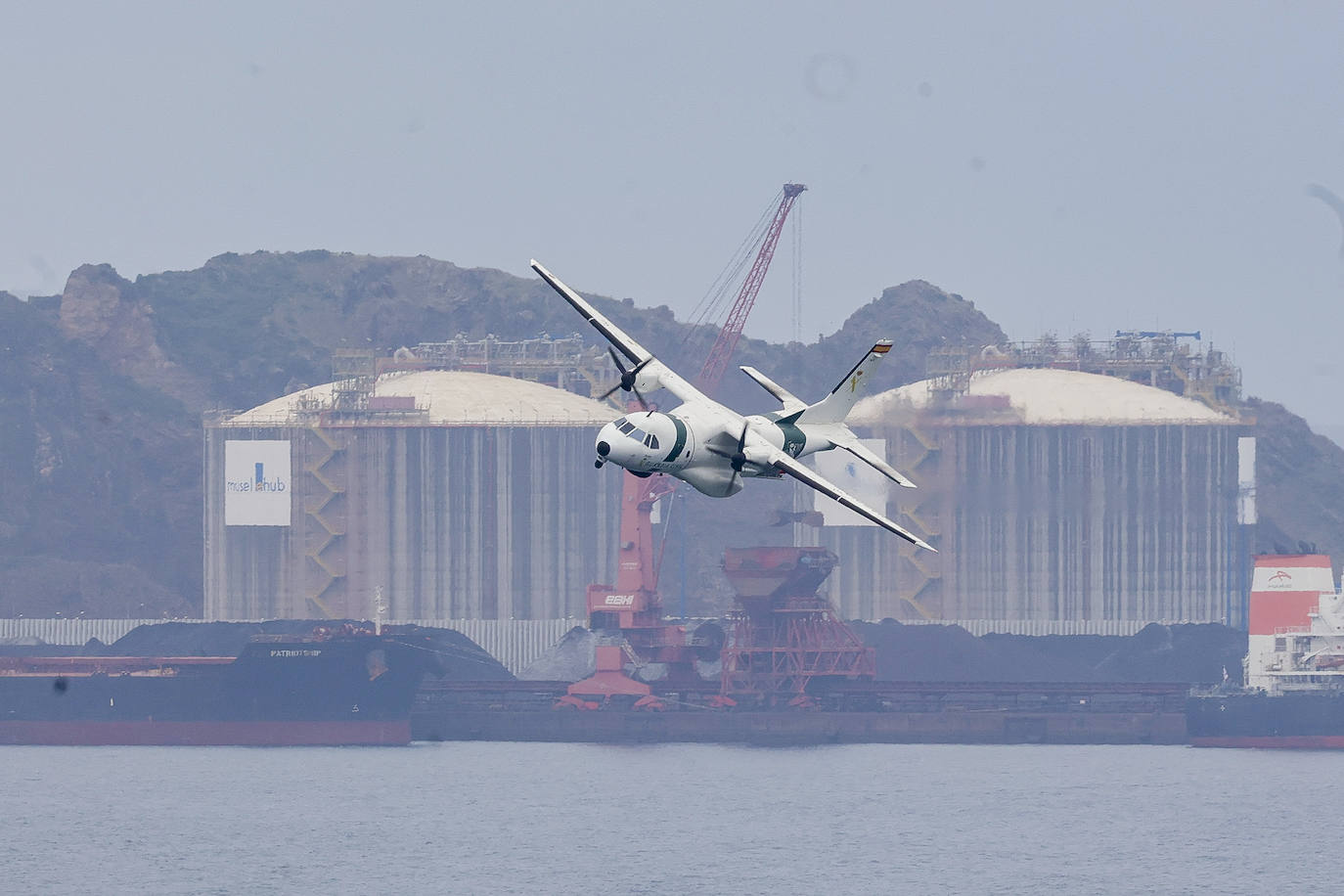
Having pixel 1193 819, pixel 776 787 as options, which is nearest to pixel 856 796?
pixel 776 787

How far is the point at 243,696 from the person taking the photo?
190625mm

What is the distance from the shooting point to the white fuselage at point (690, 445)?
200 ft

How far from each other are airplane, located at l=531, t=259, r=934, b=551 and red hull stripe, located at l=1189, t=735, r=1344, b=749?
402 ft

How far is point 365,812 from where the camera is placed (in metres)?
144

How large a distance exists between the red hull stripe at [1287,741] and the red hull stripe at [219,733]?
65231 millimetres

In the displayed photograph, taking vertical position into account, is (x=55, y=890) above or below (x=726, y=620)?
below

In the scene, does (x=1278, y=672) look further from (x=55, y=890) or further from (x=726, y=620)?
(x=55, y=890)

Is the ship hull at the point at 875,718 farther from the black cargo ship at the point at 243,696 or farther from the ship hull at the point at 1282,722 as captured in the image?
the ship hull at the point at 1282,722

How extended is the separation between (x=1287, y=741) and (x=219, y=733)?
83735 millimetres

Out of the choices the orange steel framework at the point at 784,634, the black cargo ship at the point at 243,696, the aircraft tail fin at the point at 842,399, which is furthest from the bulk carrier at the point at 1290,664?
the aircraft tail fin at the point at 842,399

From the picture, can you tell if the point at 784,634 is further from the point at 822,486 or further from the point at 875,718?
the point at 822,486

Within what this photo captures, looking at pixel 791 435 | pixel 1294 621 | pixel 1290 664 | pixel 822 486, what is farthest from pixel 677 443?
pixel 1294 621

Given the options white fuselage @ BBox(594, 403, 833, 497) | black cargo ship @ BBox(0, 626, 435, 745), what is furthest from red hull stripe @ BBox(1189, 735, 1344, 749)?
white fuselage @ BBox(594, 403, 833, 497)

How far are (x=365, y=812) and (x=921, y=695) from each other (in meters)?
62.9
